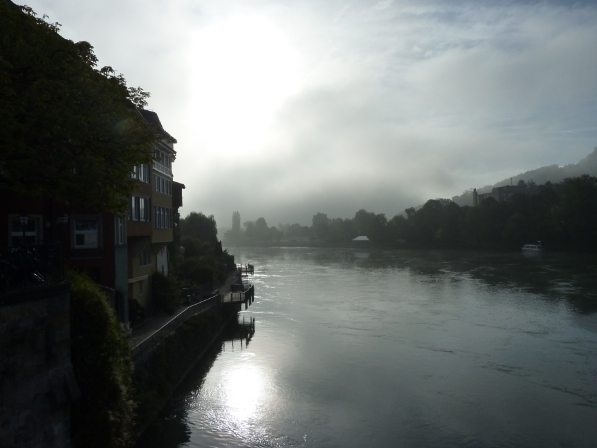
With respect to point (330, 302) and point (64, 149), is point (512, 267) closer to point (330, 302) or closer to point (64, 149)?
Result: point (330, 302)

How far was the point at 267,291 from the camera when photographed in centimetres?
5384

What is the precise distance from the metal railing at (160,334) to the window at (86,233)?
454 centimetres

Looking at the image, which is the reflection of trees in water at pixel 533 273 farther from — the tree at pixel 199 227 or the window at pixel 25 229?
the window at pixel 25 229

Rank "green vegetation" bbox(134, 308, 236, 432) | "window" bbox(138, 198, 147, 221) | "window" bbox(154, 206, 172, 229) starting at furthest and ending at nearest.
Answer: "window" bbox(154, 206, 172, 229) → "window" bbox(138, 198, 147, 221) → "green vegetation" bbox(134, 308, 236, 432)

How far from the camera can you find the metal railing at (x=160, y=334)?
18.8 meters

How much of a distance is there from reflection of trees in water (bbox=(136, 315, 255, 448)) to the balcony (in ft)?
34.7

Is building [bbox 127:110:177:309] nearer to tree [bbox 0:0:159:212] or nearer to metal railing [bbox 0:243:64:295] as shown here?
tree [bbox 0:0:159:212]

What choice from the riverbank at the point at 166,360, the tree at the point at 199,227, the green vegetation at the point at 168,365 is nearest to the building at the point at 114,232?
the riverbank at the point at 166,360

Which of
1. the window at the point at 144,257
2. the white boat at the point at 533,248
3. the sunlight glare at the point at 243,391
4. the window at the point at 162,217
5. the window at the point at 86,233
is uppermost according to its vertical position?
the window at the point at 162,217

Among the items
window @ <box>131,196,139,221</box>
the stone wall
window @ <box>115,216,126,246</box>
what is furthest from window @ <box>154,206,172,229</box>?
the stone wall

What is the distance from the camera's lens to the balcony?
29323 millimetres

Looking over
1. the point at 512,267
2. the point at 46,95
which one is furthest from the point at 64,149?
the point at 512,267

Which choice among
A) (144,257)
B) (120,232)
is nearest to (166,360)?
(120,232)

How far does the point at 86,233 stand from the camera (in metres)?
21.8
